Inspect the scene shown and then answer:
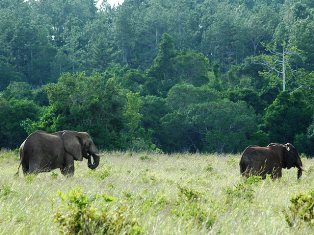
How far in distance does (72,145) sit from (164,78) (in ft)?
138

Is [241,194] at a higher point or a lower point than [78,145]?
higher

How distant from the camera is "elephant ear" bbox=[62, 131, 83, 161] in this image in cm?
1520

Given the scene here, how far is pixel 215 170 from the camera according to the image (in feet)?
63.9

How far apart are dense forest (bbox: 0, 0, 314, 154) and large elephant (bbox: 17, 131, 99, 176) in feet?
53.5

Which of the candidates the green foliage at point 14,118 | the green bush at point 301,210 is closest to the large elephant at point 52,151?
the green bush at point 301,210

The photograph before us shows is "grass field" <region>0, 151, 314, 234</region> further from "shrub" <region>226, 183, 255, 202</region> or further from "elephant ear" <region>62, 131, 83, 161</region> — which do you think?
"elephant ear" <region>62, 131, 83, 161</region>

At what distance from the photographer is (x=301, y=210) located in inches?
283

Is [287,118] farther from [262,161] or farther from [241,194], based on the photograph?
[241,194]

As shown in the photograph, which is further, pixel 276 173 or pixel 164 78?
pixel 164 78

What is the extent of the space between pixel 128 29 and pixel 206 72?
34.2 m

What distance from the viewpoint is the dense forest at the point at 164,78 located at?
3422cm

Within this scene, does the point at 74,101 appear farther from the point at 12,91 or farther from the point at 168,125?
the point at 12,91

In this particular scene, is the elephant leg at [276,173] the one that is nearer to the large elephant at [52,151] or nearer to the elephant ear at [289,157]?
the elephant ear at [289,157]

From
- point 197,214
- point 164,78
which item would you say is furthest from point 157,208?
point 164,78
